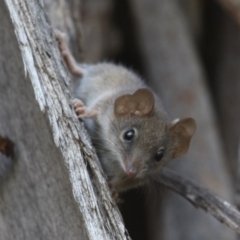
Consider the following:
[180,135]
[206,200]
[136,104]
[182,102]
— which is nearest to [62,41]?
[136,104]

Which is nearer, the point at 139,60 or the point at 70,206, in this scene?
the point at 70,206

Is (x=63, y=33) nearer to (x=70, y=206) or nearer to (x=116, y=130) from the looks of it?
(x=116, y=130)

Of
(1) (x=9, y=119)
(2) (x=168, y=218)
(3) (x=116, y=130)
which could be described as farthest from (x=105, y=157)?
(2) (x=168, y=218)

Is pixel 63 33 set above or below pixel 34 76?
above

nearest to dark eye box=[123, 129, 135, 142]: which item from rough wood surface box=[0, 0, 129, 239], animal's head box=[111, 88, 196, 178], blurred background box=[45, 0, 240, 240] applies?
animal's head box=[111, 88, 196, 178]

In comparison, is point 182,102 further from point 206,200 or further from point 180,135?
point 206,200

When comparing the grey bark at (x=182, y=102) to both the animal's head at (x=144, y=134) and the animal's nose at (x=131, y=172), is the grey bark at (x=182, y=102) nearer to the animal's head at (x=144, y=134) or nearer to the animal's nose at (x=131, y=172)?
the animal's head at (x=144, y=134)

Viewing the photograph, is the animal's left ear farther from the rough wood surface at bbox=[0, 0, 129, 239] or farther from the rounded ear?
the rough wood surface at bbox=[0, 0, 129, 239]
